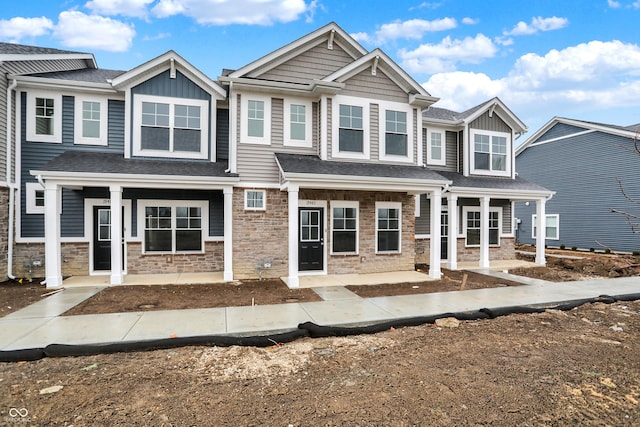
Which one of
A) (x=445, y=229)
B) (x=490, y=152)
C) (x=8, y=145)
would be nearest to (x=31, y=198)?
(x=8, y=145)

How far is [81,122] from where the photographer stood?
9.15 metres

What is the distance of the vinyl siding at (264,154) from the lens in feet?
29.7

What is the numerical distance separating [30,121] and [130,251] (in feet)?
14.8

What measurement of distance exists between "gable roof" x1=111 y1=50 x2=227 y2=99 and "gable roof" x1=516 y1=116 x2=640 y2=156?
17124 mm

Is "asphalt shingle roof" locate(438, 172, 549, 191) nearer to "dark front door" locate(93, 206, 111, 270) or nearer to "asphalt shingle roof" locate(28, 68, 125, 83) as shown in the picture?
"dark front door" locate(93, 206, 111, 270)

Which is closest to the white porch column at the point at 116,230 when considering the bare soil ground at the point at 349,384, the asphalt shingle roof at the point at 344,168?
the asphalt shingle roof at the point at 344,168

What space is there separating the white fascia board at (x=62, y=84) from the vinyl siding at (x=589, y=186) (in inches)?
818

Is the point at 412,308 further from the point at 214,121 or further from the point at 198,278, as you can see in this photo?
the point at 214,121

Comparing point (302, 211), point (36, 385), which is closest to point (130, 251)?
point (302, 211)

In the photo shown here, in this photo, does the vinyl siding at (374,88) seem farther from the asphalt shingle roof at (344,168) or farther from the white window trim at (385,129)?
the asphalt shingle roof at (344,168)

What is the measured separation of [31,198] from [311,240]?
8022mm

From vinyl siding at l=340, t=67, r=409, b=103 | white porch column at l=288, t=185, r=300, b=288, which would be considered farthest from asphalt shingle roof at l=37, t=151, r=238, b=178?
vinyl siding at l=340, t=67, r=409, b=103

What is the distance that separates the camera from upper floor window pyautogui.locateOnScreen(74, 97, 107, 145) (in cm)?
912

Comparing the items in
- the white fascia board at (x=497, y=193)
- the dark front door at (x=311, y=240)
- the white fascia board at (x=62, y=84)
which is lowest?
the dark front door at (x=311, y=240)
